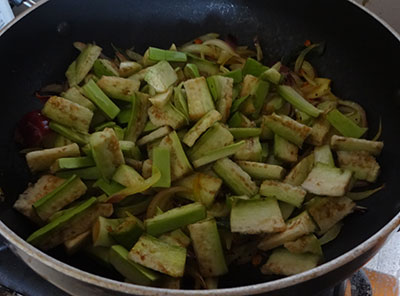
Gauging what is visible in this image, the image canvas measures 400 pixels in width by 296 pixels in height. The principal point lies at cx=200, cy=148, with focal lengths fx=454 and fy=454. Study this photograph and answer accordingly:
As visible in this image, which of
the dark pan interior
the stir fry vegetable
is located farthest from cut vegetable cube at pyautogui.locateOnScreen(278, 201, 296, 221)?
the dark pan interior

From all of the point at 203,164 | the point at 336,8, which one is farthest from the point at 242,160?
the point at 336,8

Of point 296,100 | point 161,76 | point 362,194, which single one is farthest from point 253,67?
point 362,194

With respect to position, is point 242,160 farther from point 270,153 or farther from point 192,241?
point 192,241

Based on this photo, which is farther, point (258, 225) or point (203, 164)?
point (203, 164)

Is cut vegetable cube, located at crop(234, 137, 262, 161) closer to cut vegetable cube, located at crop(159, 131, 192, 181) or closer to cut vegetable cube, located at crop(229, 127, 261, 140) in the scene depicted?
cut vegetable cube, located at crop(229, 127, 261, 140)

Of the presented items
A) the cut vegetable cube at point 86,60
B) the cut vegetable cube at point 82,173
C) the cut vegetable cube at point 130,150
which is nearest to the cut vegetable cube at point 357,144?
the cut vegetable cube at point 130,150

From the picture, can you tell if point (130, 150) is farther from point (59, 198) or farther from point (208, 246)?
point (208, 246)
